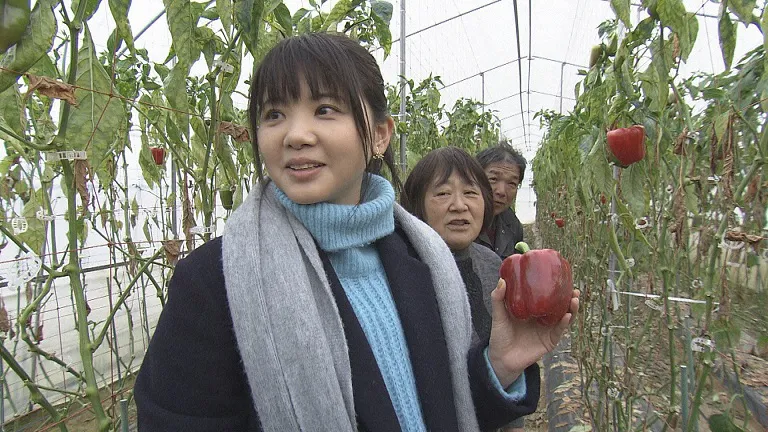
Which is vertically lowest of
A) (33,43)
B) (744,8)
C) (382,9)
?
(33,43)

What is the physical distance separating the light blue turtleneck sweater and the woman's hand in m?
0.15

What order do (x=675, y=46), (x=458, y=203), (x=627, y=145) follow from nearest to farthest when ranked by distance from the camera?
(x=675, y=46), (x=627, y=145), (x=458, y=203)

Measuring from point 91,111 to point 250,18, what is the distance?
31 cm

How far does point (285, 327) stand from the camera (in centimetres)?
62

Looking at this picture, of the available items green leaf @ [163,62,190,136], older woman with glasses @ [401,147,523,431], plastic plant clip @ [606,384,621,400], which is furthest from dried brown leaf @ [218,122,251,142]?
plastic plant clip @ [606,384,621,400]

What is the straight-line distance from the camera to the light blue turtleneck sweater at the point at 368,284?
709mm

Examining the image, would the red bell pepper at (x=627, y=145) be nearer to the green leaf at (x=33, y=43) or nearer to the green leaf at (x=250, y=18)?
the green leaf at (x=250, y=18)

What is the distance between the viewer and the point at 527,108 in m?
14.9

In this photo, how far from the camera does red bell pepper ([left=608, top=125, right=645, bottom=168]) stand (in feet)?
4.17

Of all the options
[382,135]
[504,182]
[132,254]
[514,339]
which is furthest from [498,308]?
[504,182]

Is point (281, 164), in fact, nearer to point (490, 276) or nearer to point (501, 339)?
point (501, 339)

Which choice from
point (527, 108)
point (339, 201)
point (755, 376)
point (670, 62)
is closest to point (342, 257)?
point (339, 201)

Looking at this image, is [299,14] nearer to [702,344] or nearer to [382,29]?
[382,29]

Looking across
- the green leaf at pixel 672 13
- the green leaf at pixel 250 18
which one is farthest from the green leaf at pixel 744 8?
the green leaf at pixel 250 18
